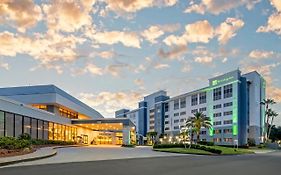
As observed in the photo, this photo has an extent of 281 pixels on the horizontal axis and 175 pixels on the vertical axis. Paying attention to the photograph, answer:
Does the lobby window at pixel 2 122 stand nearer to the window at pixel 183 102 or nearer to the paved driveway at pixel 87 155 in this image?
the paved driveway at pixel 87 155

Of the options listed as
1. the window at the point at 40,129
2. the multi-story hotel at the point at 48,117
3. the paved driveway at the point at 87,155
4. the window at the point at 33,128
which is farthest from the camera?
the window at the point at 40,129

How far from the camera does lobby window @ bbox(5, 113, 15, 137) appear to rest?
46781mm

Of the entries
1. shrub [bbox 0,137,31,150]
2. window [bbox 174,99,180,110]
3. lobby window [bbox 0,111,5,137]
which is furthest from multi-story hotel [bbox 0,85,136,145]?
window [bbox 174,99,180,110]

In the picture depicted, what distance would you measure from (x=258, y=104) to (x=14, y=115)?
314ft

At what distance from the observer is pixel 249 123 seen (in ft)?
409

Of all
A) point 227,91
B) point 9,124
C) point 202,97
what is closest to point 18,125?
point 9,124

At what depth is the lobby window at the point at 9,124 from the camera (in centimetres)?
4678

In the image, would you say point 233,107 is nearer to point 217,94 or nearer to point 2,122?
point 217,94

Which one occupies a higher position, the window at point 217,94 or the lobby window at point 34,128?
the window at point 217,94

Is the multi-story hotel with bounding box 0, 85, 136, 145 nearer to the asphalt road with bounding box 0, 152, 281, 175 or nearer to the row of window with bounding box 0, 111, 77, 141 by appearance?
the row of window with bounding box 0, 111, 77, 141

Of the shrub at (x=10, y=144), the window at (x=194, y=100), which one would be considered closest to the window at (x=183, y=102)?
the window at (x=194, y=100)

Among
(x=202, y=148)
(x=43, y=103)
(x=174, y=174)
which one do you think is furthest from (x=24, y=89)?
(x=174, y=174)

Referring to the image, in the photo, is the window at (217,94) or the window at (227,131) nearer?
the window at (227,131)

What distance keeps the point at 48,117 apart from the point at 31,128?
311 inches
